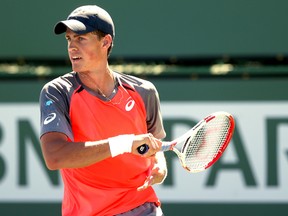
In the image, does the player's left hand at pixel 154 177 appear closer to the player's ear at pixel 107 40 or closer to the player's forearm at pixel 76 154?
the player's forearm at pixel 76 154

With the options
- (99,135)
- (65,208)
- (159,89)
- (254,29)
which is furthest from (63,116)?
(254,29)

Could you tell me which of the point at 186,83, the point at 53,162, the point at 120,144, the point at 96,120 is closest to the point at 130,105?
the point at 96,120

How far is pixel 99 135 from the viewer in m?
4.00

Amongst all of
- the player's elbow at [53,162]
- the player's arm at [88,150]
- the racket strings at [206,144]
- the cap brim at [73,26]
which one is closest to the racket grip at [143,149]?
the player's arm at [88,150]

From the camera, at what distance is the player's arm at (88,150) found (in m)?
3.71

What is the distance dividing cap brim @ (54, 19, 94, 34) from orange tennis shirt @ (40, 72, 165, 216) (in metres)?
0.25

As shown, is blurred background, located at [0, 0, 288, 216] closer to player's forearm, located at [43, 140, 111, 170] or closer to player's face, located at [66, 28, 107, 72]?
player's face, located at [66, 28, 107, 72]

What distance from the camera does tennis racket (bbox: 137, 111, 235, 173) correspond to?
4.19 m

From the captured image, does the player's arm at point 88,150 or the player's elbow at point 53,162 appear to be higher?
the player's arm at point 88,150

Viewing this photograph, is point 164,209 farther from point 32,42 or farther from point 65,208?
point 65,208

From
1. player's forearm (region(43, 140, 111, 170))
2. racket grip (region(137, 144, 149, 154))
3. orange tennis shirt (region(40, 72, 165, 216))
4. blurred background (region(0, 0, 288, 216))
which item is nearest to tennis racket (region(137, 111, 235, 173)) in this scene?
orange tennis shirt (region(40, 72, 165, 216))

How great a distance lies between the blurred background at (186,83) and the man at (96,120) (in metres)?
1.82

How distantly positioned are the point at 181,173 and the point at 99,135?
209 centimetres

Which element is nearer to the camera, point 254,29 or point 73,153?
point 73,153
